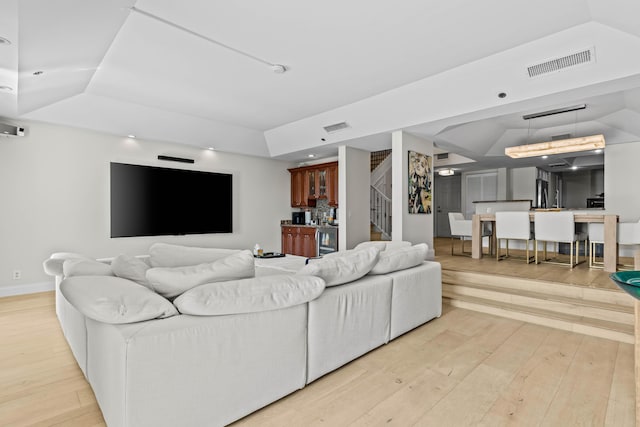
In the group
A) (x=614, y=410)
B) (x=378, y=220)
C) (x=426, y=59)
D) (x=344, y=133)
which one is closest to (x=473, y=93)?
(x=426, y=59)

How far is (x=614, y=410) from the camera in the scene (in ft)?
6.37

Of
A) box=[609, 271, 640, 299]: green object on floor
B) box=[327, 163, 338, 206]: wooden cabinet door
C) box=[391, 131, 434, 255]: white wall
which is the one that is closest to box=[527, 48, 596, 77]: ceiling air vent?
box=[391, 131, 434, 255]: white wall

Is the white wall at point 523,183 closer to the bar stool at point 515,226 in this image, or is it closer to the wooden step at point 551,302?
the bar stool at point 515,226

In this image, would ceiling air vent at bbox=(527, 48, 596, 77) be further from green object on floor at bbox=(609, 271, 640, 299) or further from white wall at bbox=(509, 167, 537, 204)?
white wall at bbox=(509, 167, 537, 204)

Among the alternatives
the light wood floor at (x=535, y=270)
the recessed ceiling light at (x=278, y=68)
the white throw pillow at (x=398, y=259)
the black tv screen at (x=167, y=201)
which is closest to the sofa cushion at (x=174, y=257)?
the white throw pillow at (x=398, y=259)

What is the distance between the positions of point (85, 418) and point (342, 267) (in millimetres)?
1827

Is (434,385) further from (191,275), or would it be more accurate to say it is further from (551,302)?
(551,302)

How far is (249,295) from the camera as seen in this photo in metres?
1.86

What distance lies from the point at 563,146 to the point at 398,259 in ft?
14.4

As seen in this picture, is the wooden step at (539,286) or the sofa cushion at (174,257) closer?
the sofa cushion at (174,257)

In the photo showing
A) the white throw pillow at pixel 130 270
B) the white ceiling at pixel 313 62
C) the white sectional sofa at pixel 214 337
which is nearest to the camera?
the white sectional sofa at pixel 214 337

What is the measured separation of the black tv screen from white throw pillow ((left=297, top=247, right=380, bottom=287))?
14.0 feet

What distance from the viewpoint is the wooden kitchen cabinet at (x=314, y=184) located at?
6.91m

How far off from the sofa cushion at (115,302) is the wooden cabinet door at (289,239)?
18.4 ft
